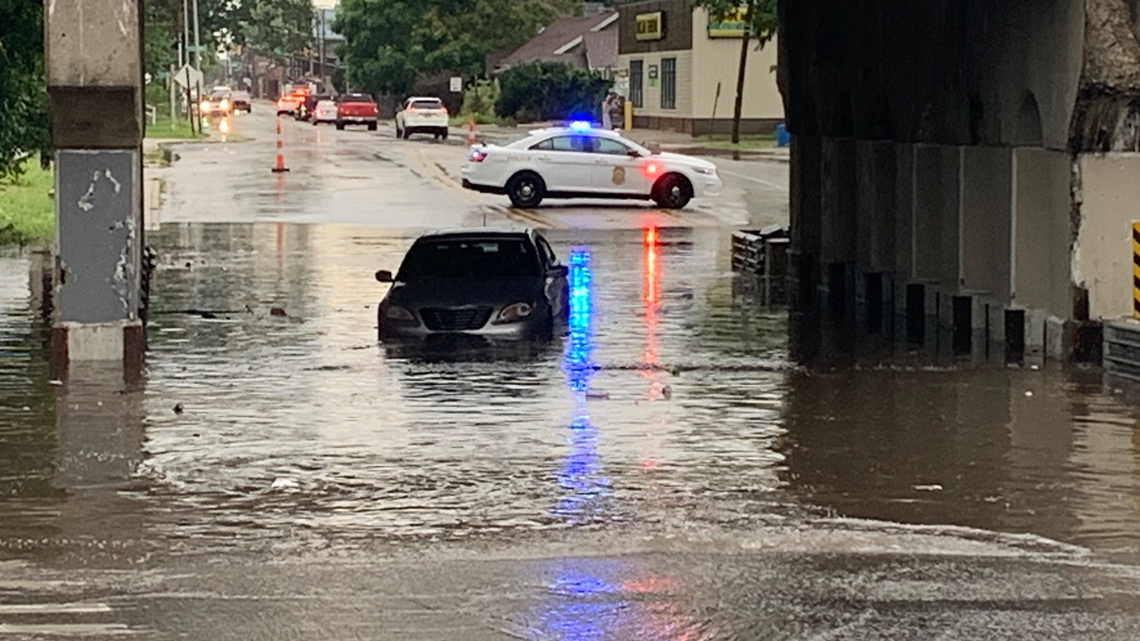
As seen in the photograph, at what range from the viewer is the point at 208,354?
19.9 metres

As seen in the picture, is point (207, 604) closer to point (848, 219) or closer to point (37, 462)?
point (37, 462)

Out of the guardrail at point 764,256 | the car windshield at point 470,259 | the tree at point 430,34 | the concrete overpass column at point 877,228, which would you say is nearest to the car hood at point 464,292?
the car windshield at point 470,259

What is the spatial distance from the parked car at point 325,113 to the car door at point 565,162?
56232 mm

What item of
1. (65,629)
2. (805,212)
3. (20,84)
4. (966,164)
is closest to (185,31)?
(20,84)

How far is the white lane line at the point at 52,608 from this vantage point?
9445 millimetres

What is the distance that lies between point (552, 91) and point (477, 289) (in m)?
71.3

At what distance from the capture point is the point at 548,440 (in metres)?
14.6

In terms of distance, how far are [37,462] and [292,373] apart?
16.0ft

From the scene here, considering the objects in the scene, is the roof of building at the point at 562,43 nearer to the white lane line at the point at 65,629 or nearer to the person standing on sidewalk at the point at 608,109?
the person standing on sidewalk at the point at 608,109

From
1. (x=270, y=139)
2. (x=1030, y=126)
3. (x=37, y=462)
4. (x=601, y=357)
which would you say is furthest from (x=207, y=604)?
(x=270, y=139)

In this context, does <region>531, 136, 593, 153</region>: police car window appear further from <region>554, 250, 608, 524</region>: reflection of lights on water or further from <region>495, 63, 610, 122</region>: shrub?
<region>495, 63, 610, 122</region>: shrub

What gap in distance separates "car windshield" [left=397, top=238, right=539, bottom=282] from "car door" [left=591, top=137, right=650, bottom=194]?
20731 millimetres

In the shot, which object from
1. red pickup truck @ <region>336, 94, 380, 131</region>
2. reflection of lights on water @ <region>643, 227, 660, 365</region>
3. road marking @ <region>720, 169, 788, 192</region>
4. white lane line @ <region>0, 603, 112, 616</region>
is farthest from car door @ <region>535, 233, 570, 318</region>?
red pickup truck @ <region>336, 94, 380, 131</region>

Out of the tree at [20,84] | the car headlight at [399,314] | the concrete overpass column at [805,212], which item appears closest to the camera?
the car headlight at [399,314]
